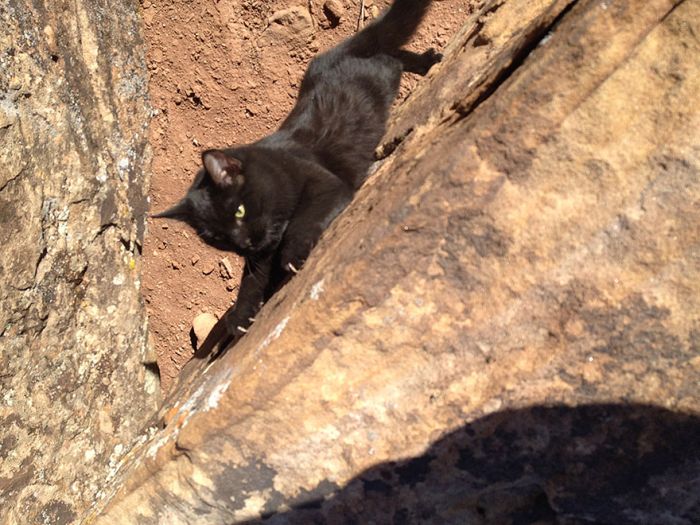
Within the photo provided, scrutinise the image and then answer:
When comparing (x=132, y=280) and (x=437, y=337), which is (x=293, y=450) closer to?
(x=437, y=337)

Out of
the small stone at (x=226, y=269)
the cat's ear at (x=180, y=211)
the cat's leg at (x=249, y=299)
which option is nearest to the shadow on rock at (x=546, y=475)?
the cat's leg at (x=249, y=299)

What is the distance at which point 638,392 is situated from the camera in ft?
5.38

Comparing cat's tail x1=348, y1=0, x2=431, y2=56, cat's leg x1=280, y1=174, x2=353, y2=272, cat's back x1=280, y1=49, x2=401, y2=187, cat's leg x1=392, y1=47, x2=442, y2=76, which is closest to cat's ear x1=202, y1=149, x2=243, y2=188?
cat's leg x1=280, y1=174, x2=353, y2=272

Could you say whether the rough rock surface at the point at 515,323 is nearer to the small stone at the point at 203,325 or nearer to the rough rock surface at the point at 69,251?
the rough rock surface at the point at 69,251

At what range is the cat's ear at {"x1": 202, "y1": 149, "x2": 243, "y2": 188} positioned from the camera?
2400 mm

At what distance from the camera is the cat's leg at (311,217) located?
237 centimetres

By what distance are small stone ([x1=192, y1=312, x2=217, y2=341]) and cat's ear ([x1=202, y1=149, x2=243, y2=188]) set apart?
1.16 metres

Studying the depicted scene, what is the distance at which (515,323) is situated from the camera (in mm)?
1667

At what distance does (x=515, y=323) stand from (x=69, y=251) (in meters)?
2.25

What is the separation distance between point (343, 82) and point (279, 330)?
5.13 ft

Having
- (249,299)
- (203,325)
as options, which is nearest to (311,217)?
(249,299)

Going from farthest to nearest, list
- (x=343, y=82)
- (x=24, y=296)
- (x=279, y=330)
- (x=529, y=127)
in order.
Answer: (x=343, y=82), (x=24, y=296), (x=279, y=330), (x=529, y=127)

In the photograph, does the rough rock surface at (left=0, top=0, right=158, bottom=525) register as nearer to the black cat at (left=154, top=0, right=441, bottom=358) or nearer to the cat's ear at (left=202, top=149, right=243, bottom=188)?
the black cat at (left=154, top=0, right=441, bottom=358)

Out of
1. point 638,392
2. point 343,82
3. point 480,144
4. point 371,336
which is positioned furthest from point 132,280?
point 638,392
